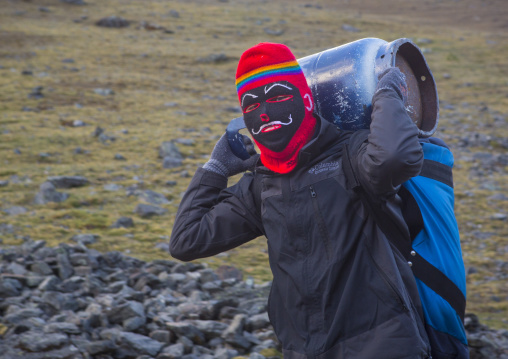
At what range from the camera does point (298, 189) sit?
2197mm

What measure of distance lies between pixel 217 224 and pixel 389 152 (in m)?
0.84

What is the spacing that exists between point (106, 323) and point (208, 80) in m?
9.98

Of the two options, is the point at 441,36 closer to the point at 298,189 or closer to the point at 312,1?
the point at 312,1

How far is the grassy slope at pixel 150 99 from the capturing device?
6.18 meters

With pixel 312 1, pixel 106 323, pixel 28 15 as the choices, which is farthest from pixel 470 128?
pixel 312 1

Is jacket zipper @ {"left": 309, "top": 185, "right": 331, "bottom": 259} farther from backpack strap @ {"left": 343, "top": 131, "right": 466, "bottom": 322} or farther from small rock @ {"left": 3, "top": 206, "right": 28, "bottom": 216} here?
small rock @ {"left": 3, "top": 206, "right": 28, "bottom": 216}

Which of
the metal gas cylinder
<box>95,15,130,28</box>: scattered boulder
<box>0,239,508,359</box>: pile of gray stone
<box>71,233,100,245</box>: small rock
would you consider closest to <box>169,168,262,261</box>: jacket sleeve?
the metal gas cylinder

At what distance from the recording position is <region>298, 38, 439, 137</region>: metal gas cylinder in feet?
7.97

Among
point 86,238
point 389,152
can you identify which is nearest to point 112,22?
point 86,238

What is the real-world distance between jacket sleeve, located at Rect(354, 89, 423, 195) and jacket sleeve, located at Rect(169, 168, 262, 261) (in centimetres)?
58

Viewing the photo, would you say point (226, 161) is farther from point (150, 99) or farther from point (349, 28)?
point (349, 28)

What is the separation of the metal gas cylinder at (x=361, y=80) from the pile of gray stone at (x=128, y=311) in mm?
1909

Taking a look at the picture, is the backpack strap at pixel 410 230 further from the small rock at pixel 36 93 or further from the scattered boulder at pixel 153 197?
the small rock at pixel 36 93

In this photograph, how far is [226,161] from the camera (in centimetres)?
263
